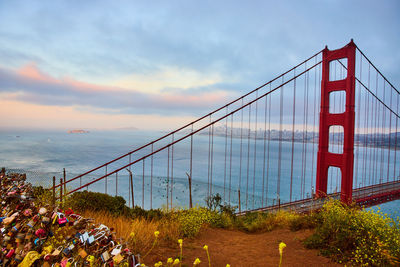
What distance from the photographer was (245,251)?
4.40m

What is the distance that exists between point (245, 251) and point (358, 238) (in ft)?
6.00

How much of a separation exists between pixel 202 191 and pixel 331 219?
1363 inches

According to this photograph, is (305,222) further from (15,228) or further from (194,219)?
(15,228)

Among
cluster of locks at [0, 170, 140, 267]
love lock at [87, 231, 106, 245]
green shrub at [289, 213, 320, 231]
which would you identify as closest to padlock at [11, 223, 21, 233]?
cluster of locks at [0, 170, 140, 267]

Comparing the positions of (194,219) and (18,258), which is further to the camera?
(194,219)

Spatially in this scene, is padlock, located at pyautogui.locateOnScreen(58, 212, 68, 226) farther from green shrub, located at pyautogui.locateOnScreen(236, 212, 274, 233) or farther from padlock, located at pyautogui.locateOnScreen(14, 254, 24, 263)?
green shrub, located at pyautogui.locateOnScreen(236, 212, 274, 233)

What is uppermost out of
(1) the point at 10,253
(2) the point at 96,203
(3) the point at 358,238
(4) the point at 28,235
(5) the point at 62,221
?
(5) the point at 62,221

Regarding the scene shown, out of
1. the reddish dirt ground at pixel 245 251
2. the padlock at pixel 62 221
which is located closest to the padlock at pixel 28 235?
the padlock at pixel 62 221

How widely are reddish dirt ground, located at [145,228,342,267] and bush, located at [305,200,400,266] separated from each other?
0.74 ft

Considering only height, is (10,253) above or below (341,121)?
below

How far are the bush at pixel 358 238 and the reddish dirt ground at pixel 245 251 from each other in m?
0.23

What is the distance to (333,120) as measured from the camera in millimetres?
10805

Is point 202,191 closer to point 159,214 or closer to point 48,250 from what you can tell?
point 159,214

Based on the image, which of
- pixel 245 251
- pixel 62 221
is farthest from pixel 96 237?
pixel 245 251
